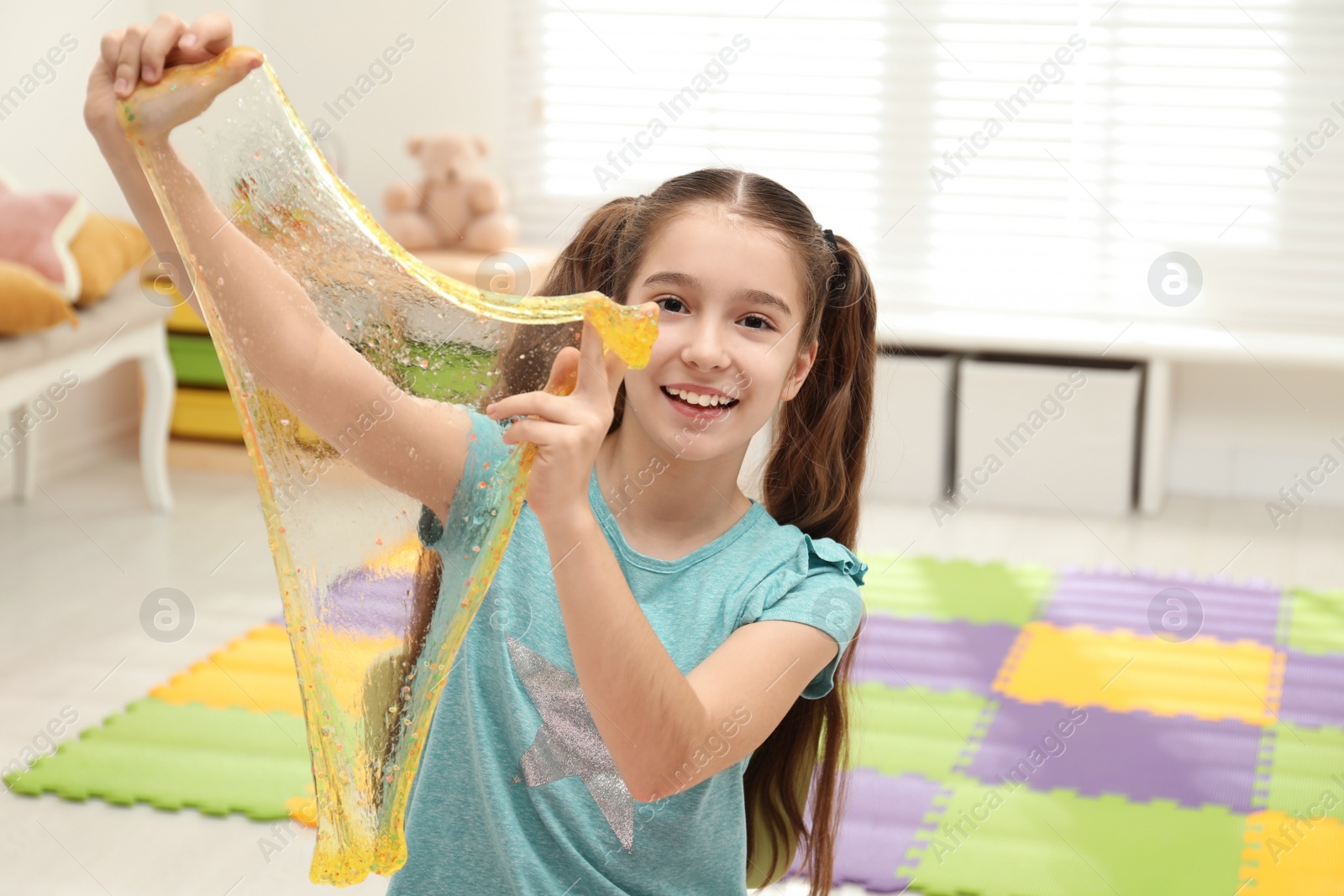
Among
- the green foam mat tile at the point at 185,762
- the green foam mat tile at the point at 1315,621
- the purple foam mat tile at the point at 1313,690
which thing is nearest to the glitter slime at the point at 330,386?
the green foam mat tile at the point at 185,762

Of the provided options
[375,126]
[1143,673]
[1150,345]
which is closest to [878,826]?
[1143,673]

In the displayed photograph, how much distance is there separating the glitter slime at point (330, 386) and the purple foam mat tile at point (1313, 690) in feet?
6.73

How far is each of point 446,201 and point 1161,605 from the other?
86.9 inches

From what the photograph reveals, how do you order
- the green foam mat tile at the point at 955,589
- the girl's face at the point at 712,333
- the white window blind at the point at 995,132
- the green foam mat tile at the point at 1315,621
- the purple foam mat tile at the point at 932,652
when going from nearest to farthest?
1. the girl's face at the point at 712,333
2. the purple foam mat tile at the point at 932,652
3. the green foam mat tile at the point at 1315,621
4. the green foam mat tile at the point at 955,589
5. the white window blind at the point at 995,132

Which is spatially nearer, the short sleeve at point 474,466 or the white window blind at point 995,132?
the short sleeve at point 474,466

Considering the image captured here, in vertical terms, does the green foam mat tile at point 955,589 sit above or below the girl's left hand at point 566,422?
below

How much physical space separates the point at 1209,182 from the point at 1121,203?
0.24 m

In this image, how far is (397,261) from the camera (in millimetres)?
760

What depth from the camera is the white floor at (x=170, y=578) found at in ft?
6.24

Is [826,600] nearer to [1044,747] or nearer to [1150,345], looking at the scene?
[1044,747]

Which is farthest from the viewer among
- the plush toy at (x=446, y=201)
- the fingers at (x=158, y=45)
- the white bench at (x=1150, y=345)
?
the plush toy at (x=446, y=201)

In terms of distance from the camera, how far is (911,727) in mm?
2381

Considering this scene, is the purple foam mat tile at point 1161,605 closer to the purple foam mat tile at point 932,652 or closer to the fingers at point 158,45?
the purple foam mat tile at point 932,652

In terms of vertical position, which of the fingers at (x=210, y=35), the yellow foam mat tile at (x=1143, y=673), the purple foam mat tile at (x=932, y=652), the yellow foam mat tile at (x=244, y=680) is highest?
the fingers at (x=210, y=35)
